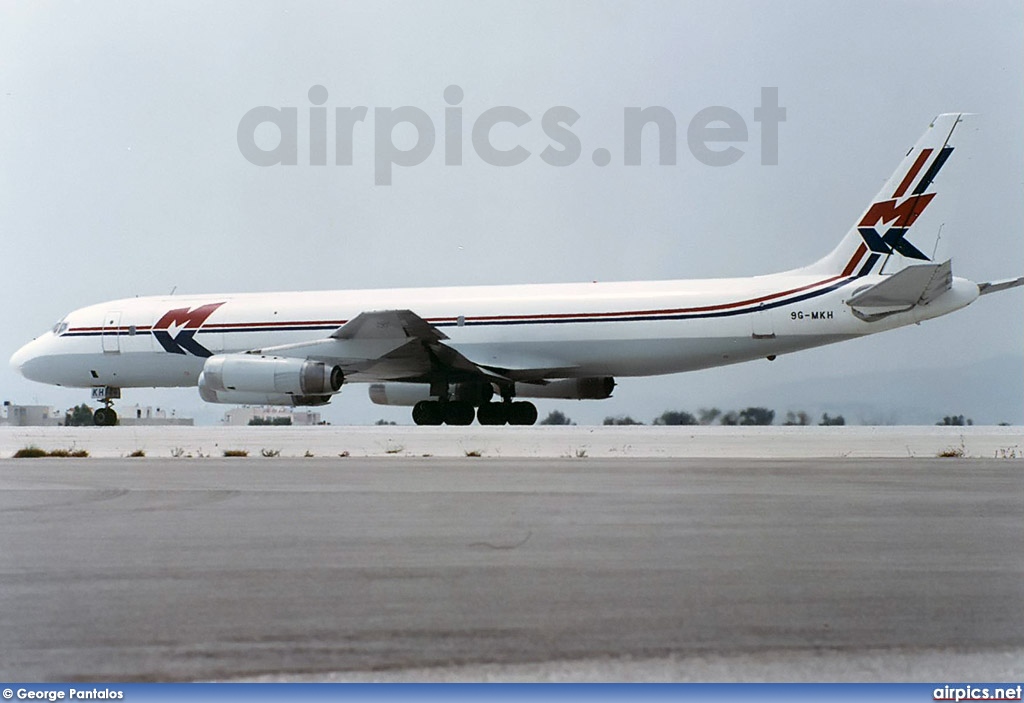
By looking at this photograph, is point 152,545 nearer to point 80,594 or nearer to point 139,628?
point 80,594

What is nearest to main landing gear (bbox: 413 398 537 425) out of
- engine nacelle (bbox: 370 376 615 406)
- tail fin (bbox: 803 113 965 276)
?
engine nacelle (bbox: 370 376 615 406)

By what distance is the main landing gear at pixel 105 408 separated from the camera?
87.4 ft

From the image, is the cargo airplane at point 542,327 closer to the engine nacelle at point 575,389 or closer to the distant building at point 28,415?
the engine nacelle at point 575,389

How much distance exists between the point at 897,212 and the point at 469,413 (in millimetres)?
10072

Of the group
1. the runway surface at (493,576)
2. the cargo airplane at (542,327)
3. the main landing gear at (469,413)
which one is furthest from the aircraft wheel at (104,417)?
the runway surface at (493,576)

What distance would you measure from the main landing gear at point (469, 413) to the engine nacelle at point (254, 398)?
2427mm

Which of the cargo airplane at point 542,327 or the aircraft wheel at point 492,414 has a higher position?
the cargo airplane at point 542,327

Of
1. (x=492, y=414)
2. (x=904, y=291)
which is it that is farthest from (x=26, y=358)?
(x=904, y=291)

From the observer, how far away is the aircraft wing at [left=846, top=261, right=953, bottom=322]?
66.1 feet

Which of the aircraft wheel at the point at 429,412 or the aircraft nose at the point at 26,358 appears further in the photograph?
the aircraft nose at the point at 26,358

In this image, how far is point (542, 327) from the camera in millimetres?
23062

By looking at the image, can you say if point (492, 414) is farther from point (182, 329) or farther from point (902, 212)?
point (902, 212)

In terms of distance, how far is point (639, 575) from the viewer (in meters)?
4.68

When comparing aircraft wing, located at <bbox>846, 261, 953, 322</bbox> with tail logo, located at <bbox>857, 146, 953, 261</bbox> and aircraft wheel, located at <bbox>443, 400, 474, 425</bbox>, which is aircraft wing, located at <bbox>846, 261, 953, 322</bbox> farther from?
aircraft wheel, located at <bbox>443, 400, 474, 425</bbox>
